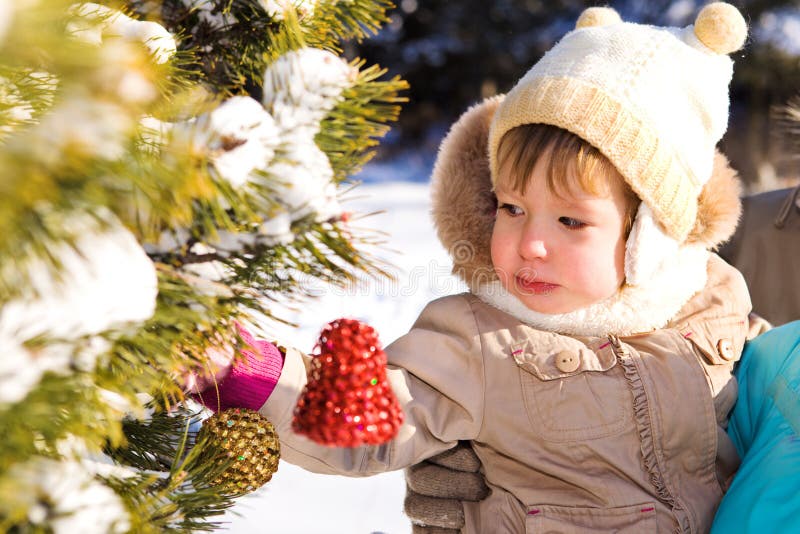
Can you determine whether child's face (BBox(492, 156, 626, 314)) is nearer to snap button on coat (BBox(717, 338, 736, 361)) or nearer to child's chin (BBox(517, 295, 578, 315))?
child's chin (BBox(517, 295, 578, 315))

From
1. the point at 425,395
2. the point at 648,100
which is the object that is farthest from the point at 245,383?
the point at 648,100

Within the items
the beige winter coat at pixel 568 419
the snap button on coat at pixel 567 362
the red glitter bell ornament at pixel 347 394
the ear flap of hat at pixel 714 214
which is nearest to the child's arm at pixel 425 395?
Answer: the beige winter coat at pixel 568 419

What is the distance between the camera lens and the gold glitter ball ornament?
73 centimetres

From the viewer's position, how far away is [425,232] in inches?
173

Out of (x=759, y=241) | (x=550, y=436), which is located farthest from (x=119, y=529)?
(x=759, y=241)

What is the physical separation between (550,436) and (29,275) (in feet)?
2.69

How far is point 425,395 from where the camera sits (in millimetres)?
1075

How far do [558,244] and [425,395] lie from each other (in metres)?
0.29

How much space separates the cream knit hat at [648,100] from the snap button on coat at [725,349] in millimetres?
179

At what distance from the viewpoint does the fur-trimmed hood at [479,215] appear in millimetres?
1161

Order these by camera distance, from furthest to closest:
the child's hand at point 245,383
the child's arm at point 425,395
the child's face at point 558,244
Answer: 1. the child's face at point 558,244
2. the child's arm at point 425,395
3. the child's hand at point 245,383

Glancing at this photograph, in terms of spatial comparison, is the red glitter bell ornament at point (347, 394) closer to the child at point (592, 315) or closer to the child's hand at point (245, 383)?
the child's hand at point (245, 383)

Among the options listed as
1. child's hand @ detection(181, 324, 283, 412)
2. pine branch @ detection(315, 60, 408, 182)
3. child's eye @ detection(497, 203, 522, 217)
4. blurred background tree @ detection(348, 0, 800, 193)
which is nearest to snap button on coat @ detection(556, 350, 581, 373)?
child's eye @ detection(497, 203, 522, 217)

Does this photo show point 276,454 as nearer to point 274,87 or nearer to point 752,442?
point 274,87
